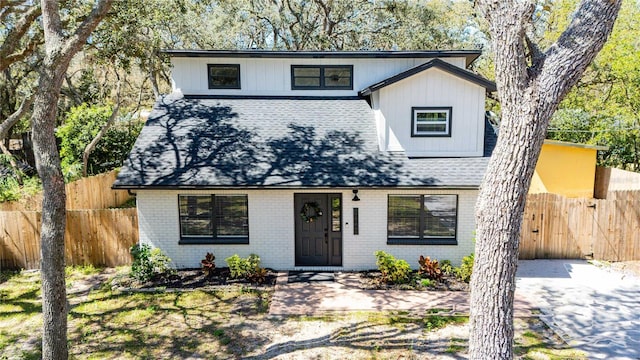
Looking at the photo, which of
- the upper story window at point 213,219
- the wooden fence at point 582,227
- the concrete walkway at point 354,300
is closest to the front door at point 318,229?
the concrete walkway at point 354,300

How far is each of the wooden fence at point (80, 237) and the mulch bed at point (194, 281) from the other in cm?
142

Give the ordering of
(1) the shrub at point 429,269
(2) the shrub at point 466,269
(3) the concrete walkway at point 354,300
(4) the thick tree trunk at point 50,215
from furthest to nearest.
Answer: (1) the shrub at point 429,269, (2) the shrub at point 466,269, (3) the concrete walkway at point 354,300, (4) the thick tree trunk at point 50,215

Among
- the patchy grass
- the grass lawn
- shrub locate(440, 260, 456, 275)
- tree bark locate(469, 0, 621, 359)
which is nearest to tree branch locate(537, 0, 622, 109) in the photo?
tree bark locate(469, 0, 621, 359)

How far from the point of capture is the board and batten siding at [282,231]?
460 inches

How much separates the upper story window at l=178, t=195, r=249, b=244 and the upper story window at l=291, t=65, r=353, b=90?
485 cm

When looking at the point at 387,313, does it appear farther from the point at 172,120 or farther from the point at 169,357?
the point at 172,120

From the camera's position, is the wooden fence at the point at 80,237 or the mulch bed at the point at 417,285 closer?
the mulch bed at the point at 417,285

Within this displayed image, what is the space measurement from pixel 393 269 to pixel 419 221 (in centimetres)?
165

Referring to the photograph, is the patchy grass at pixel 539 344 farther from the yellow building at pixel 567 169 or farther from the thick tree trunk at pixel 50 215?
the yellow building at pixel 567 169

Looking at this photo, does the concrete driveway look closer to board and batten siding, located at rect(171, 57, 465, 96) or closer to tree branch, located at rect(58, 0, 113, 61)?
board and batten siding, located at rect(171, 57, 465, 96)

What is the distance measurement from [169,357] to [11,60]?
33.3ft

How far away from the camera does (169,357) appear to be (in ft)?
25.5

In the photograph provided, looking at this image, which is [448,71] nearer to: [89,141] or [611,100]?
[611,100]

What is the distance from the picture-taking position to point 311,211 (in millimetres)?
11859
